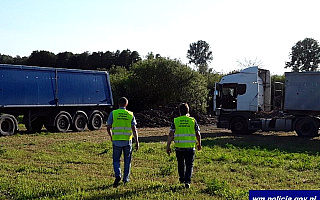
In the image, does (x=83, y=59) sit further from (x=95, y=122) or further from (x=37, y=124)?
(x=37, y=124)

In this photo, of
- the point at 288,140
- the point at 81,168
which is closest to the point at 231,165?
the point at 81,168

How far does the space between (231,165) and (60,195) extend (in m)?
5.38

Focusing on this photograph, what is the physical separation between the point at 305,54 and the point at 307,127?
42202 millimetres

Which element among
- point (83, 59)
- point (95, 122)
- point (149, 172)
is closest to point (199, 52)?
point (83, 59)

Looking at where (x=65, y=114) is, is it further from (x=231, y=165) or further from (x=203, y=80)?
(x=203, y=80)

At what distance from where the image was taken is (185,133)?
8.76 meters

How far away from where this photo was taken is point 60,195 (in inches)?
321

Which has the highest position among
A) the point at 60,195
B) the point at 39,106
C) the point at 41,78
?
the point at 41,78

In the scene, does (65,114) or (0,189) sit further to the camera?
(65,114)

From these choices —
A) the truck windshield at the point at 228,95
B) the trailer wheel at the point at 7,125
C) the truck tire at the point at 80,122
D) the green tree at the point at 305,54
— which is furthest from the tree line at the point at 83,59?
the trailer wheel at the point at 7,125

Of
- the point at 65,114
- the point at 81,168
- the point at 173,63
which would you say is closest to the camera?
the point at 81,168

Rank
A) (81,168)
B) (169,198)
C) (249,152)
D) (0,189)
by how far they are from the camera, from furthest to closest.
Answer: (249,152) < (81,168) < (0,189) < (169,198)

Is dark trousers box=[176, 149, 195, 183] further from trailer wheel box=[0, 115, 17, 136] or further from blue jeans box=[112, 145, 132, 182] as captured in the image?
trailer wheel box=[0, 115, 17, 136]

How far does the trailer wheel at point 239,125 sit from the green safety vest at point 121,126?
13732 millimetres
